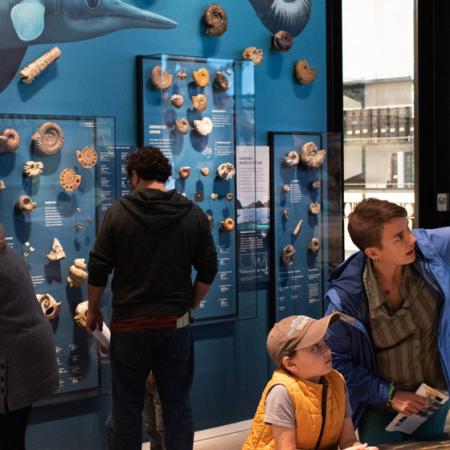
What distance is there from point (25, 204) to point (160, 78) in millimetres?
1008

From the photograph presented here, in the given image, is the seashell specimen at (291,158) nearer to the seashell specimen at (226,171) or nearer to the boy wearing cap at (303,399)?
the seashell specimen at (226,171)

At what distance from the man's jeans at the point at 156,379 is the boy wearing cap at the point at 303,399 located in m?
1.24

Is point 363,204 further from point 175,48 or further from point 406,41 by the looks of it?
point 406,41

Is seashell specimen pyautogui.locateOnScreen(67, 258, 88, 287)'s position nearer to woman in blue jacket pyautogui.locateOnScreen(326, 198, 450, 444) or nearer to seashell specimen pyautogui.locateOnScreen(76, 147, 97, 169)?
seashell specimen pyautogui.locateOnScreen(76, 147, 97, 169)

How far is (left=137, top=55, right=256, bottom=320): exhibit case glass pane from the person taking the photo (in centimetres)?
479

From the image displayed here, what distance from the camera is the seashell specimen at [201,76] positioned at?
4.87 m

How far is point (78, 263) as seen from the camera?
443 centimetres

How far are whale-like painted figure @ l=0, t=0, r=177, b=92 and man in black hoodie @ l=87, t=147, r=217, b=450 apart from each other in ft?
2.52

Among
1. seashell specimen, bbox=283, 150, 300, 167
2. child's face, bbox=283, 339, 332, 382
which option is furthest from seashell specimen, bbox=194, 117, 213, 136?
child's face, bbox=283, 339, 332, 382

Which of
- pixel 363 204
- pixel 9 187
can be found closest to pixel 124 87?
pixel 9 187

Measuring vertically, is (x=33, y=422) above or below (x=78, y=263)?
below

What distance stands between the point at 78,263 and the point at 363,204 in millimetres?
1822

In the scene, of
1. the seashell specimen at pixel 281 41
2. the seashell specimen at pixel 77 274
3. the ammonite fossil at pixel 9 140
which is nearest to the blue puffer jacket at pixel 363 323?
the seashell specimen at pixel 77 274

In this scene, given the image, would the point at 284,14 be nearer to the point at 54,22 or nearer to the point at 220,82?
the point at 220,82
